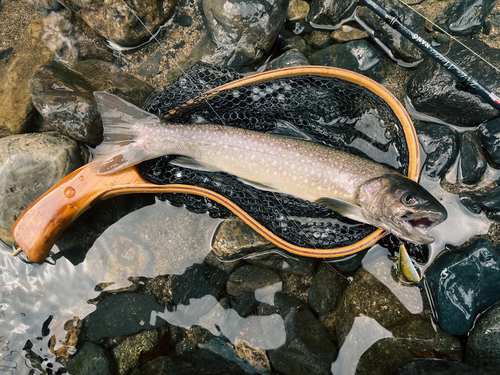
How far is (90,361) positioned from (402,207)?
126 inches

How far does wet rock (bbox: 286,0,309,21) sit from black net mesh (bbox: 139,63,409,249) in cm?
119

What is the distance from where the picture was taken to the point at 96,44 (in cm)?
374

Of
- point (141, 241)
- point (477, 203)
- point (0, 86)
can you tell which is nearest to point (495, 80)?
point (477, 203)

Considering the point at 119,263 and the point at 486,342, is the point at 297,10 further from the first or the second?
the point at 486,342

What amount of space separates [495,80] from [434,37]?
0.88 metres

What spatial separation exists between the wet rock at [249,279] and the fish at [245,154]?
99 cm

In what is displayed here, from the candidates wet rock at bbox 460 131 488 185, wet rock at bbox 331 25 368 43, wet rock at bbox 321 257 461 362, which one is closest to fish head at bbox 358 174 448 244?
wet rock at bbox 321 257 461 362

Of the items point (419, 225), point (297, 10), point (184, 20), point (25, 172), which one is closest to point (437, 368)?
point (419, 225)

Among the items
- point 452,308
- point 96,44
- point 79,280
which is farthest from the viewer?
point 96,44

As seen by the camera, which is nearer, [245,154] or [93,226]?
[245,154]

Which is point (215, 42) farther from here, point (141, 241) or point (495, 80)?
point (495, 80)

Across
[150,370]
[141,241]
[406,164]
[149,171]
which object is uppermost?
[406,164]

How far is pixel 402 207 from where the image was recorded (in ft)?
7.67

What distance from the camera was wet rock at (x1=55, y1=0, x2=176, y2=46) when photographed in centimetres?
335
